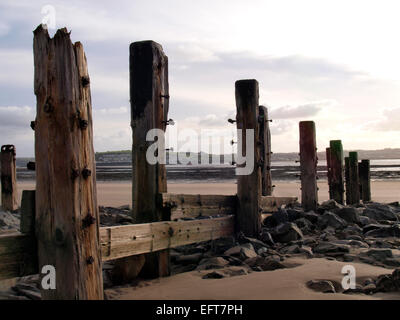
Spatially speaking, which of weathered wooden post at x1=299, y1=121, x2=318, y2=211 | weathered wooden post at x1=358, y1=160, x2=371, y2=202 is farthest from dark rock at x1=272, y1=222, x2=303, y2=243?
weathered wooden post at x1=358, y1=160, x2=371, y2=202

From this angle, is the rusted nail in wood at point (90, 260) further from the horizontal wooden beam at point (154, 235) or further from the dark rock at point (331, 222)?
the dark rock at point (331, 222)

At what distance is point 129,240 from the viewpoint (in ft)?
16.7

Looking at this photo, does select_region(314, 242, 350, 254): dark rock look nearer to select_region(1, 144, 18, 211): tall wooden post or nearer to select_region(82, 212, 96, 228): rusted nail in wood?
select_region(82, 212, 96, 228): rusted nail in wood

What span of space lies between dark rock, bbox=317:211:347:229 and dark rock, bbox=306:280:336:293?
4.05 meters

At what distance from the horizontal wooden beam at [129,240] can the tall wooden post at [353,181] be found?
22.2 feet

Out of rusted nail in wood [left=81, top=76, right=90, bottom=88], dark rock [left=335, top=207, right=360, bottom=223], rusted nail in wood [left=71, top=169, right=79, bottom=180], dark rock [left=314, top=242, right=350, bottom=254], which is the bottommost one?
dark rock [left=314, top=242, right=350, bottom=254]

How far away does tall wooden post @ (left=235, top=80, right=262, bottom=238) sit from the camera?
7613 mm

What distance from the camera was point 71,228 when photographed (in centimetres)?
386

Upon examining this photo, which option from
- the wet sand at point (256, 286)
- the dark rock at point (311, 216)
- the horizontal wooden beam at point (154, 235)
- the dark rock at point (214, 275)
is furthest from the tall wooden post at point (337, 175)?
the dark rock at point (214, 275)

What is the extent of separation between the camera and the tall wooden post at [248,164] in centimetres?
761

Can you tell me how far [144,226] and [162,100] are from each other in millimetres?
1690
